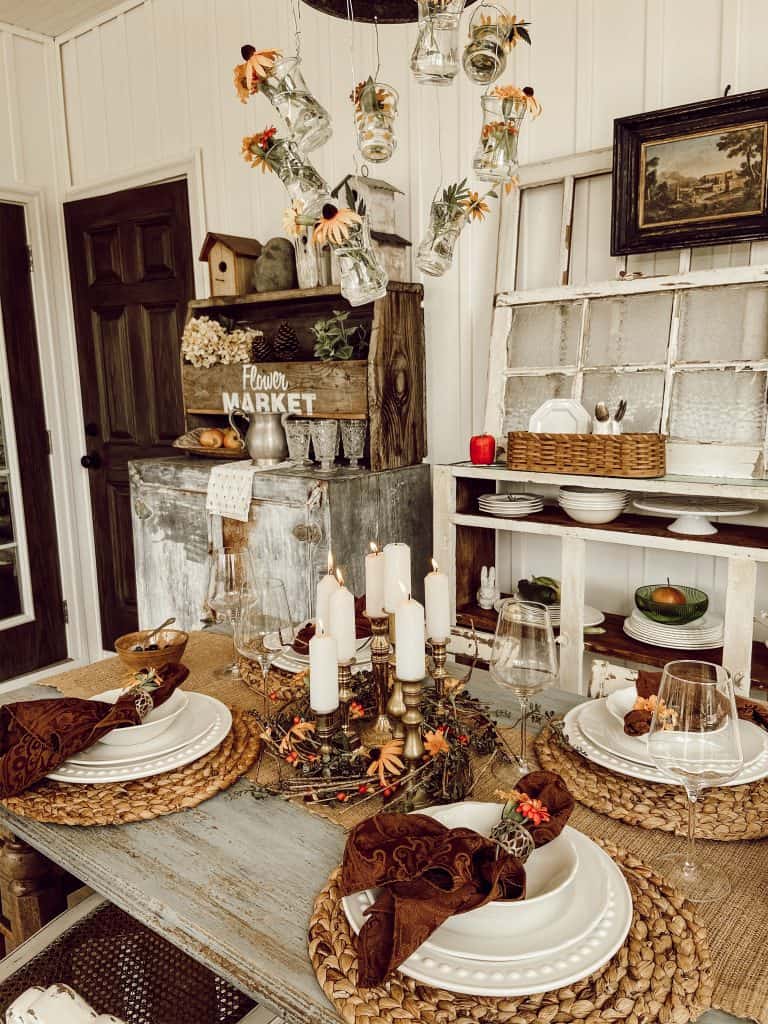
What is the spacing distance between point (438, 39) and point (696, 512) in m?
1.27

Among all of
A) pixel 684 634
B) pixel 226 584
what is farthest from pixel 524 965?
pixel 684 634

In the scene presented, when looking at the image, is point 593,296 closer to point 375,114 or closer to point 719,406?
point 719,406

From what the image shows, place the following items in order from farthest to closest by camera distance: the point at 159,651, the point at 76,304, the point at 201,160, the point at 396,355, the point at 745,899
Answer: the point at 76,304 < the point at 201,160 < the point at 396,355 < the point at 159,651 < the point at 745,899

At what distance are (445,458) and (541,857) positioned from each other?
6.28 ft

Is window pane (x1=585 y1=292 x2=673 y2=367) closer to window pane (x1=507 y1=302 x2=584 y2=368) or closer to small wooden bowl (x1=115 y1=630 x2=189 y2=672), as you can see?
window pane (x1=507 y1=302 x2=584 y2=368)

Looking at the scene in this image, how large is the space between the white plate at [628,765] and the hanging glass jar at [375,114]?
93 centimetres

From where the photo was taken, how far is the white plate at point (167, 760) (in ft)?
3.58

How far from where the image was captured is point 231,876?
0.91 meters

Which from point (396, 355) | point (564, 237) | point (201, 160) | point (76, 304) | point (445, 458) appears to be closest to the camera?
point (564, 237)

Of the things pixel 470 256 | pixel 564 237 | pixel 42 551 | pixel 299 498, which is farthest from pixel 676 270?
pixel 42 551

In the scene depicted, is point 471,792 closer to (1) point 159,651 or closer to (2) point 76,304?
(1) point 159,651

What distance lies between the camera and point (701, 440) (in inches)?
79.0

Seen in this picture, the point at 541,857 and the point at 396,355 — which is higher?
the point at 396,355

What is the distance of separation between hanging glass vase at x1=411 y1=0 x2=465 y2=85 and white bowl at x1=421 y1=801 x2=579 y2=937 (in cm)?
100
